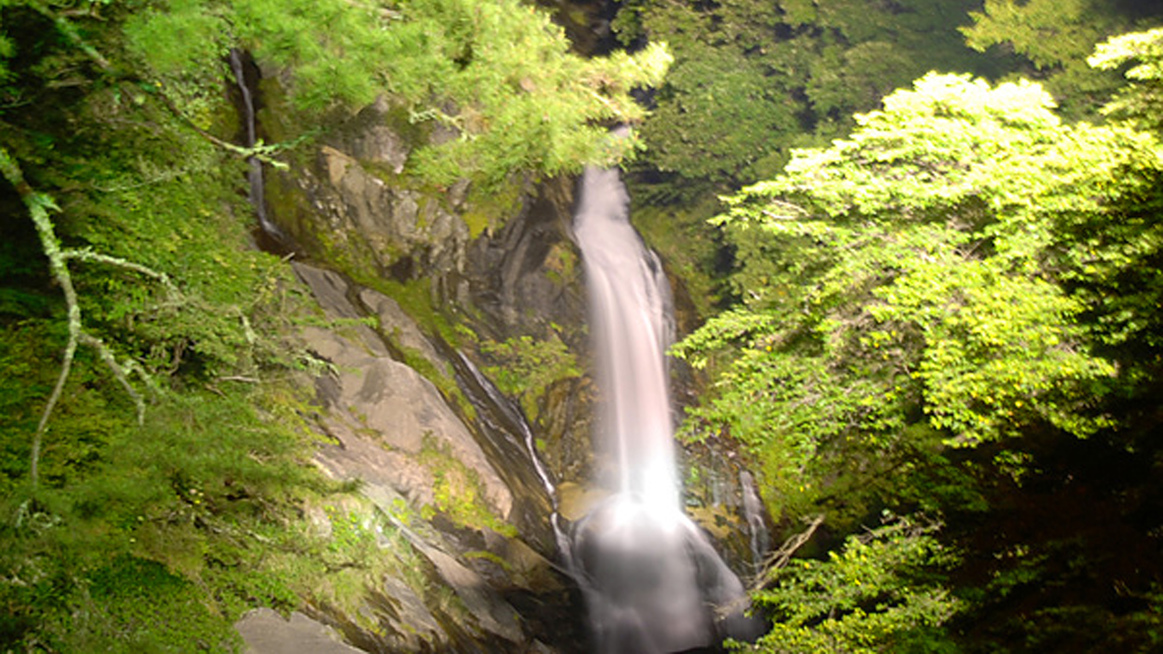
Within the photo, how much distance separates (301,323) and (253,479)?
2963 millimetres

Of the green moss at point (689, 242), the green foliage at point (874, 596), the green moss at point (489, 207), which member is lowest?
the green foliage at point (874, 596)

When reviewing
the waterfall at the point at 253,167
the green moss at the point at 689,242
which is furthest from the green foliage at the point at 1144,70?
the green moss at the point at 689,242

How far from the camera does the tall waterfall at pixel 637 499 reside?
11680 mm

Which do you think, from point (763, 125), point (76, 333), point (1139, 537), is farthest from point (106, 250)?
point (763, 125)

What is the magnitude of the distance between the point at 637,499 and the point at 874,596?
7985 millimetres

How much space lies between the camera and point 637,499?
45.0 feet

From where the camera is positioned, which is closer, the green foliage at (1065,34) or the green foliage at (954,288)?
the green foliage at (954,288)

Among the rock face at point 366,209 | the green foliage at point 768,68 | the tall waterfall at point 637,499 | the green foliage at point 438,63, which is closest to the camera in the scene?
the green foliage at point 438,63

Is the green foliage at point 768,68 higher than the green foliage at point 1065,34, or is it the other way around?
the green foliage at point 768,68

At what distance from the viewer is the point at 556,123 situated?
7062 millimetres

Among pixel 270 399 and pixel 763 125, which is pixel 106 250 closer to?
pixel 270 399

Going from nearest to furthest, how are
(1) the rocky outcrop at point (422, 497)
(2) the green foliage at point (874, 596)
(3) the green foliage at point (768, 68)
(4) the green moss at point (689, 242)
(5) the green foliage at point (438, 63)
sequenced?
1. (2) the green foliage at point (874, 596)
2. (5) the green foliage at point (438, 63)
3. (1) the rocky outcrop at point (422, 497)
4. (4) the green moss at point (689, 242)
5. (3) the green foliage at point (768, 68)

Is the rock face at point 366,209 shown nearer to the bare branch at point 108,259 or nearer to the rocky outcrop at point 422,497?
the rocky outcrop at point 422,497

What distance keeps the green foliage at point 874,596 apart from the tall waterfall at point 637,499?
277cm
